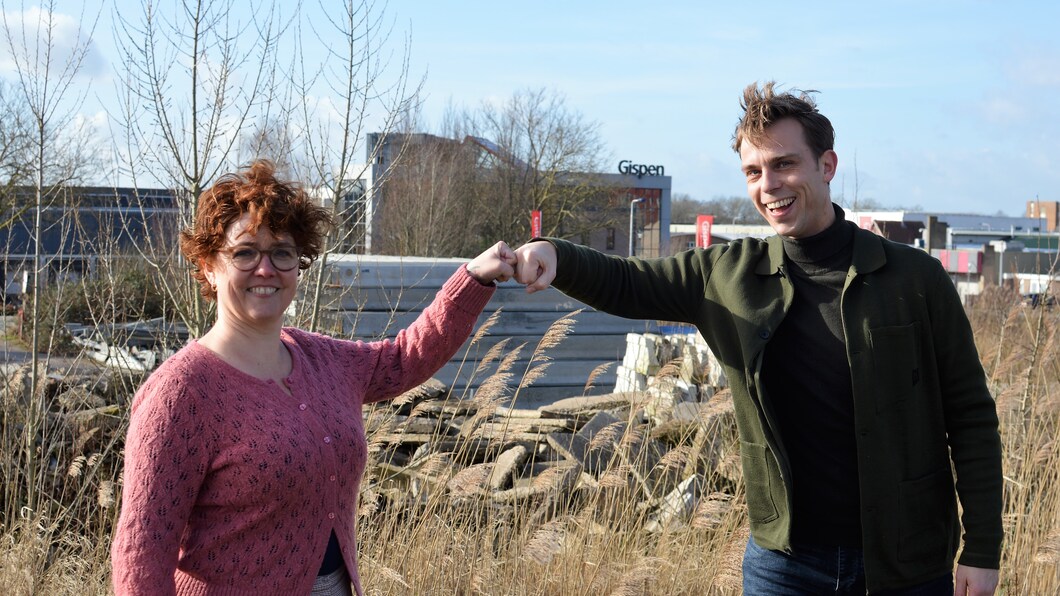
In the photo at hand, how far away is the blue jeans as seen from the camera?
8.47ft

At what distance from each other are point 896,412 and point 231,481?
166cm

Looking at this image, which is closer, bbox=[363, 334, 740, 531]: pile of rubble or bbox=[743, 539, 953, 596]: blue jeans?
bbox=[743, 539, 953, 596]: blue jeans

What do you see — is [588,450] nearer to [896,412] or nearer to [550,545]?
[550,545]

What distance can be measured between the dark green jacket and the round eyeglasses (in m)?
1.20

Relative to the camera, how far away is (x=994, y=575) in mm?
2617

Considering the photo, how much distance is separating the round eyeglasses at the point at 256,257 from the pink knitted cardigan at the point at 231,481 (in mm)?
242

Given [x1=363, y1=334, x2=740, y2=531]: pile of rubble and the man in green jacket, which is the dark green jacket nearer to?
the man in green jacket

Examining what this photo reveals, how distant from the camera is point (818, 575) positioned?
102 inches

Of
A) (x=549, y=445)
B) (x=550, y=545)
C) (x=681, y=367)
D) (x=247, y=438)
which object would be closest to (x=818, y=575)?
(x=550, y=545)

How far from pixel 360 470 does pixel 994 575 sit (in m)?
1.69

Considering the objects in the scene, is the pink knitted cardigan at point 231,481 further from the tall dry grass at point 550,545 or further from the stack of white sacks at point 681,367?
the stack of white sacks at point 681,367

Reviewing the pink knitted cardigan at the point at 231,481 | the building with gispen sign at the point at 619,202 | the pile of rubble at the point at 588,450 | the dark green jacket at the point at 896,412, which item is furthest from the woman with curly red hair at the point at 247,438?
the building with gispen sign at the point at 619,202

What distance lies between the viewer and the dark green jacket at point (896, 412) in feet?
8.35

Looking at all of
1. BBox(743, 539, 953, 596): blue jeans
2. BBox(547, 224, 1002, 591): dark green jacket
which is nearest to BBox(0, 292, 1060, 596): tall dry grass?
BBox(743, 539, 953, 596): blue jeans
